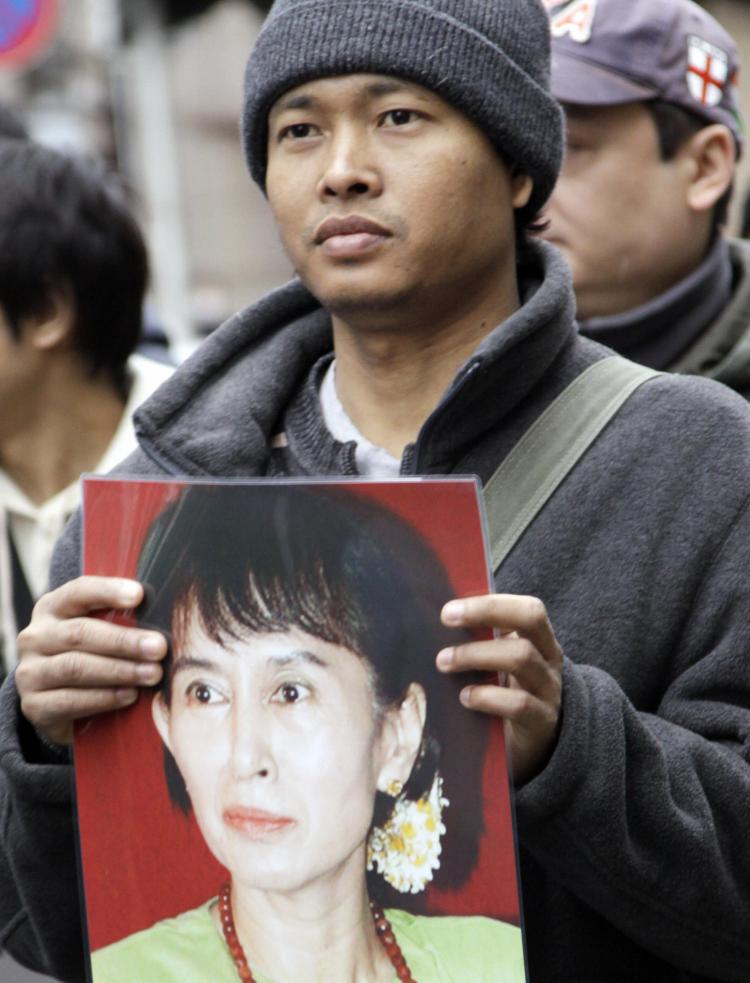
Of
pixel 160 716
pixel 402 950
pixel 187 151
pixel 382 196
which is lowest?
pixel 402 950

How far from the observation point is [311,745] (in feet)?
6.01

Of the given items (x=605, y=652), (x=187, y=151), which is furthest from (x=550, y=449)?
(x=187, y=151)

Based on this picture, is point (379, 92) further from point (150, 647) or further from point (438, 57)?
point (150, 647)

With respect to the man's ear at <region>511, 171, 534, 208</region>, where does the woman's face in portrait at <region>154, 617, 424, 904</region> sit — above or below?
below

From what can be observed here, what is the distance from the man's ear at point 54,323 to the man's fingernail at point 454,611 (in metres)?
2.19

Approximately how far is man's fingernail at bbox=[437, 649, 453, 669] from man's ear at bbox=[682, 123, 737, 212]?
1.70m

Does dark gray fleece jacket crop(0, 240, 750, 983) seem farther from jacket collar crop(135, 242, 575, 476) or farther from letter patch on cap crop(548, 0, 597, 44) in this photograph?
letter patch on cap crop(548, 0, 597, 44)

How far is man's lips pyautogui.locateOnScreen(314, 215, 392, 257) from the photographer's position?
210cm

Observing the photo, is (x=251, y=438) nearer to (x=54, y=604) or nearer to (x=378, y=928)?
(x=54, y=604)

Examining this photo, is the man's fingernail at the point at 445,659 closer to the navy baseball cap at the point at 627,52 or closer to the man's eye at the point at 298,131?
the man's eye at the point at 298,131

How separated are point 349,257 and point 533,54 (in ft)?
1.18

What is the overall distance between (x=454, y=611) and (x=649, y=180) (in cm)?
168

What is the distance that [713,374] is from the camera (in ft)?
10.3

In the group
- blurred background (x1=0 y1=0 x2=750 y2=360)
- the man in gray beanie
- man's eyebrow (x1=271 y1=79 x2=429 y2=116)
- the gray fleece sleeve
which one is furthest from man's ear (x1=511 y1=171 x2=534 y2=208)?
blurred background (x1=0 y1=0 x2=750 y2=360)
